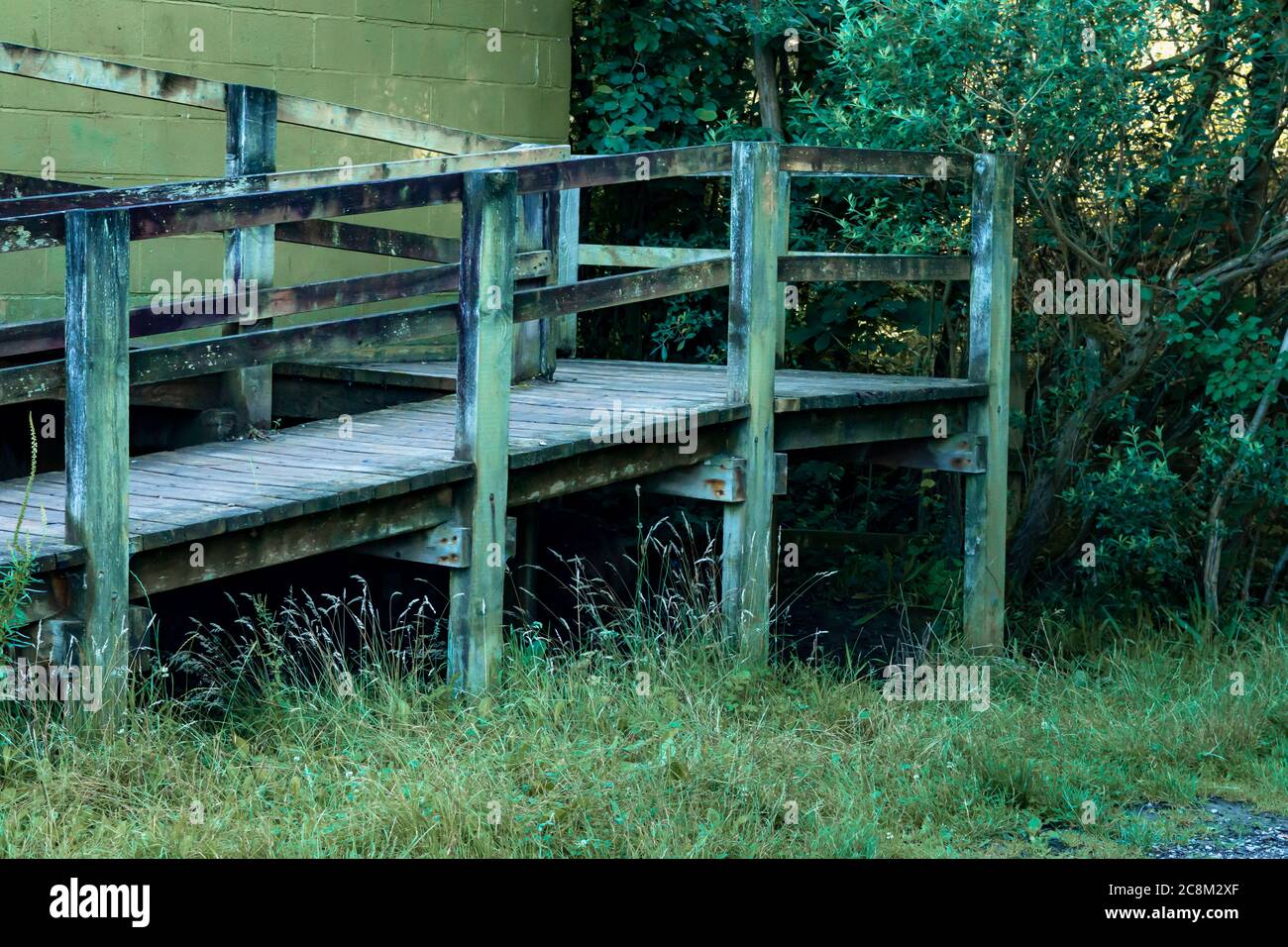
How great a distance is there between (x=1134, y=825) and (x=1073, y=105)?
3823mm

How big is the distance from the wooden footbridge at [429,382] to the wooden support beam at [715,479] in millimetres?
14

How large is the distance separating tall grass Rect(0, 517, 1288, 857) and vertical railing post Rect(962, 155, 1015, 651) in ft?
4.89

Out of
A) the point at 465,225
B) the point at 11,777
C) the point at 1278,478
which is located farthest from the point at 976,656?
the point at 11,777

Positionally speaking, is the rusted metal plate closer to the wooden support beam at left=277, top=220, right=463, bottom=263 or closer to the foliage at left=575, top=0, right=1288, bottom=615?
the foliage at left=575, top=0, right=1288, bottom=615

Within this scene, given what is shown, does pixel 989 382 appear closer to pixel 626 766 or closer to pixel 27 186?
pixel 626 766

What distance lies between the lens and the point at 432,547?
223 inches

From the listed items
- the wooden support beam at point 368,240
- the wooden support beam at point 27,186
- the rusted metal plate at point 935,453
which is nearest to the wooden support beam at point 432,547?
the wooden support beam at point 368,240

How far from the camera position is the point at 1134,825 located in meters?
4.75

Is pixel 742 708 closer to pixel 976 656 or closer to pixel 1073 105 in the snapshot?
pixel 976 656

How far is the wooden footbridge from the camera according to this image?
461cm

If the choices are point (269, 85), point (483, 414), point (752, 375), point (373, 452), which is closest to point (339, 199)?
point (483, 414)

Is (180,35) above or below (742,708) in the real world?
above

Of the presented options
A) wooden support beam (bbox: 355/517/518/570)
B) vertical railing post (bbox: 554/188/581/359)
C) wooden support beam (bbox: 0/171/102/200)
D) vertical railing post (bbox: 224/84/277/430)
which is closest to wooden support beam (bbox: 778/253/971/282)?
vertical railing post (bbox: 554/188/581/359)
